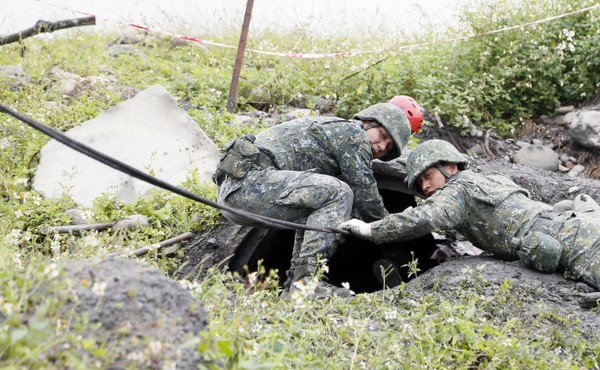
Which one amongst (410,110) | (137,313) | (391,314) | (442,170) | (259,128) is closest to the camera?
(137,313)

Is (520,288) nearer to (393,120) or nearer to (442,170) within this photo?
(442,170)

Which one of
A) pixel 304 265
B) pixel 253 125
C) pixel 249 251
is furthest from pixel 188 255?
pixel 253 125

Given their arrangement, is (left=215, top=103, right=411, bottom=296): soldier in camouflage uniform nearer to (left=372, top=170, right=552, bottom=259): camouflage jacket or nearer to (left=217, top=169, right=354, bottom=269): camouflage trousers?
(left=217, top=169, right=354, bottom=269): camouflage trousers

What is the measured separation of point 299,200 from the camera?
20.7 feet

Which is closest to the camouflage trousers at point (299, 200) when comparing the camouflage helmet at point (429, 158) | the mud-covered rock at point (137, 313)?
the camouflage helmet at point (429, 158)

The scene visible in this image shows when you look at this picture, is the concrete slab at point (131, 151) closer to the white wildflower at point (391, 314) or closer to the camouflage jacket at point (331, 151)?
the camouflage jacket at point (331, 151)

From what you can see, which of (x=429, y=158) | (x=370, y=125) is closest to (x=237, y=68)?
(x=370, y=125)

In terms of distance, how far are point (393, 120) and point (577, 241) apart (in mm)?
1753

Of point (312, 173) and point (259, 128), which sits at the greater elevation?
point (312, 173)

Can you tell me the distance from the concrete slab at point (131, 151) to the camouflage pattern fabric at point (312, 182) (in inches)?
55.0

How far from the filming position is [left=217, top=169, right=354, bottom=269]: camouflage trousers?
6.23 metres

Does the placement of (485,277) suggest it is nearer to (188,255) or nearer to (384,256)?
(384,256)

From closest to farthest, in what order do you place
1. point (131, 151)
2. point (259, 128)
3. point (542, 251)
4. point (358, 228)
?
1. point (542, 251)
2. point (358, 228)
3. point (131, 151)
4. point (259, 128)

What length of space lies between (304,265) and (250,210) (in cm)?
68
